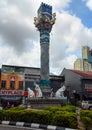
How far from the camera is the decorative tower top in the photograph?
38719 mm

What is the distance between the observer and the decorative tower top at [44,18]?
38719 mm

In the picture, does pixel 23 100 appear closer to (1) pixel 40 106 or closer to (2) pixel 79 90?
(2) pixel 79 90

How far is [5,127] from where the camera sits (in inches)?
504

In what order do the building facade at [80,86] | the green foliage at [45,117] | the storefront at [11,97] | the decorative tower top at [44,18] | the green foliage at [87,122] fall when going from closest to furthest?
the green foliage at [87,122] < the green foliage at [45,117] < the decorative tower top at [44,18] < the storefront at [11,97] < the building facade at [80,86]

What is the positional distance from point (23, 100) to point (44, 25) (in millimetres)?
14953

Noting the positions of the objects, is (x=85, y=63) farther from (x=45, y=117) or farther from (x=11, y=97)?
(x=45, y=117)

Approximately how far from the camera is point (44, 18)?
128 ft

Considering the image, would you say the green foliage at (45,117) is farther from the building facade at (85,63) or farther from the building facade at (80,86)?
the building facade at (85,63)

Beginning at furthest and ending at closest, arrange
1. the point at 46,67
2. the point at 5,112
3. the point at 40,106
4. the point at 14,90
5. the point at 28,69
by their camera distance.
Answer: the point at 28,69, the point at 14,90, the point at 46,67, the point at 40,106, the point at 5,112

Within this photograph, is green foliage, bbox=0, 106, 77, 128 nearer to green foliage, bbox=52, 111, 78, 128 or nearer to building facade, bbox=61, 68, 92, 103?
green foliage, bbox=52, 111, 78, 128

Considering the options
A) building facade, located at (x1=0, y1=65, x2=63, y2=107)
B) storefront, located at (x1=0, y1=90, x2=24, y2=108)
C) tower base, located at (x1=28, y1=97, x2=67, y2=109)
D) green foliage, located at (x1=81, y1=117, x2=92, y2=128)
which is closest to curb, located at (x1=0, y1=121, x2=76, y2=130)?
green foliage, located at (x1=81, y1=117, x2=92, y2=128)

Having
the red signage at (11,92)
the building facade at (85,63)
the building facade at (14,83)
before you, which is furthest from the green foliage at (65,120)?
the building facade at (85,63)

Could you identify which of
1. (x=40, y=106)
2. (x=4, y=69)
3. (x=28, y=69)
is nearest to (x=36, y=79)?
(x=28, y=69)

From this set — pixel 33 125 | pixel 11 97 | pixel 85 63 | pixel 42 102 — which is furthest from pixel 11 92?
pixel 85 63
